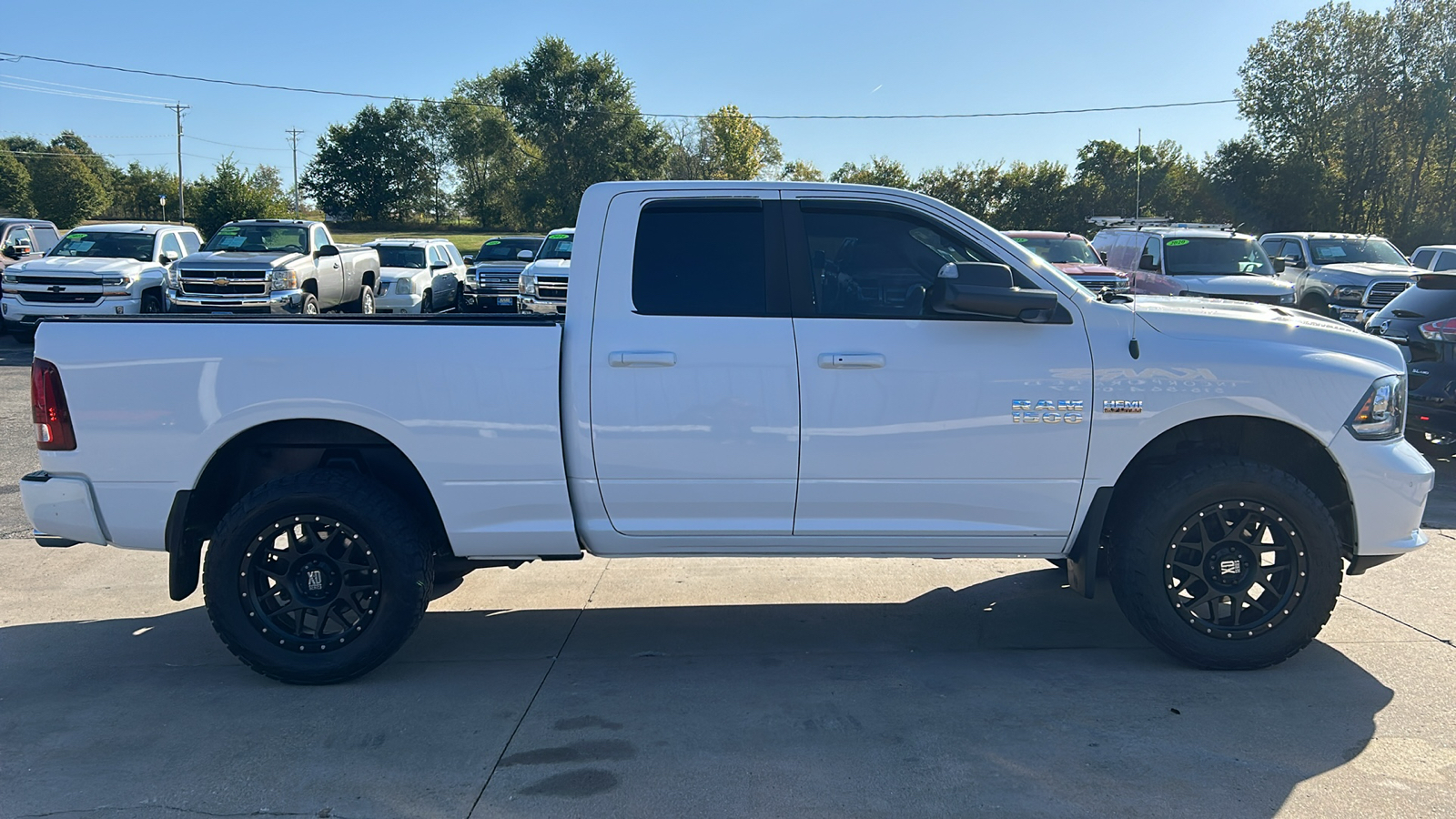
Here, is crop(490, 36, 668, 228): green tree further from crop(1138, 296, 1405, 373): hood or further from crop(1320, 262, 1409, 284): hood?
crop(1138, 296, 1405, 373): hood

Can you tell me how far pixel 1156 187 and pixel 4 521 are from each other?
47.3m

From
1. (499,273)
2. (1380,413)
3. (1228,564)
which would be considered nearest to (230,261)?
(499,273)

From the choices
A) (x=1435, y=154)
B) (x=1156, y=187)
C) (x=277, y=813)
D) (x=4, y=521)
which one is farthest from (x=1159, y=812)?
(x=1156, y=187)

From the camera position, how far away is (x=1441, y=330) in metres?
8.34

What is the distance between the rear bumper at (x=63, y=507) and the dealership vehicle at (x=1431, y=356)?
8.71 meters

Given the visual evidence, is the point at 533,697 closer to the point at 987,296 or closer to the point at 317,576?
the point at 317,576

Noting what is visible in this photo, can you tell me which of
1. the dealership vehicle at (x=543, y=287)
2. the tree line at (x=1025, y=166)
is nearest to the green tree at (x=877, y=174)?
the tree line at (x=1025, y=166)

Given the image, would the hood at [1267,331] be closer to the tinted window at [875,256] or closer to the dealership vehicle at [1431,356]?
the tinted window at [875,256]

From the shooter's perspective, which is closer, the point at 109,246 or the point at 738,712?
the point at 738,712

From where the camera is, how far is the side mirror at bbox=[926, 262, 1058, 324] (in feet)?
13.9

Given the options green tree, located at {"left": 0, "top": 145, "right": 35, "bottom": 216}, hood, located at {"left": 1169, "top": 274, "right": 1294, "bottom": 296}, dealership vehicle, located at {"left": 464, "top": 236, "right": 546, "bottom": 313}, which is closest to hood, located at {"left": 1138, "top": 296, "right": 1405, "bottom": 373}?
hood, located at {"left": 1169, "top": 274, "right": 1294, "bottom": 296}

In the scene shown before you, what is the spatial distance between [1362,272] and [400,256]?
18.2m

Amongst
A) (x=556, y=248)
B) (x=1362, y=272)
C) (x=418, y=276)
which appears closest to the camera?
(x=1362, y=272)

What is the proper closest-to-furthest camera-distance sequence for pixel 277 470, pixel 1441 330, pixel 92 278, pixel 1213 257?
pixel 277 470 < pixel 1441 330 < pixel 1213 257 < pixel 92 278
